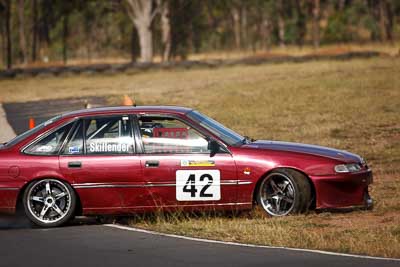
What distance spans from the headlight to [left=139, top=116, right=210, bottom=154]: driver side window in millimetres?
1397

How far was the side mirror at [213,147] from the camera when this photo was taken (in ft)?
36.9

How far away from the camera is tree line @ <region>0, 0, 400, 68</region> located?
7975 centimetres

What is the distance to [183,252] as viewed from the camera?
31.2 ft

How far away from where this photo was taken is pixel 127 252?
31.3 feet

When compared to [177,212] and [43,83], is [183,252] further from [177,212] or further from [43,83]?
[43,83]

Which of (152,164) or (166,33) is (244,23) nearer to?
(166,33)

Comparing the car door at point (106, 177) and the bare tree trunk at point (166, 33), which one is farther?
the bare tree trunk at point (166, 33)

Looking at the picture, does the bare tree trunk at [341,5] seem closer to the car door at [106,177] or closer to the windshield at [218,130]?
the windshield at [218,130]

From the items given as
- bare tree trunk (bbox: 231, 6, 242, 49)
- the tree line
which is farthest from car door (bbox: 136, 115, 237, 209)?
bare tree trunk (bbox: 231, 6, 242, 49)

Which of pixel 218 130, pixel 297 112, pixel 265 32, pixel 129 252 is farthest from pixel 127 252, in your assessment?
pixel 265 32

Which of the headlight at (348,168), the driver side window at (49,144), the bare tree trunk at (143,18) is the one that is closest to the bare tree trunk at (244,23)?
the bare tree trunk at (143,18)

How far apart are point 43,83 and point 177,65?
7.52 metres

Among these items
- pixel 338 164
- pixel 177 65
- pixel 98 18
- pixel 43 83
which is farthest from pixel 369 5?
pixel 338 164

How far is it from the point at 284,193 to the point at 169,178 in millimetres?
1230
